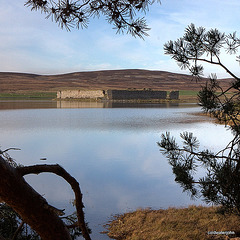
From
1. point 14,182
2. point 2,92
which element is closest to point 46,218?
point 14,182

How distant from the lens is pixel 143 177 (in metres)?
7.88

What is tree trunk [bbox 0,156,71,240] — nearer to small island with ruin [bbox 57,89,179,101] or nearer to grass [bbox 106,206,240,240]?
grass [bbox 106,206,240,240]

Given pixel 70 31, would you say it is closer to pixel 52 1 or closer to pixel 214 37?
pixel 52 1

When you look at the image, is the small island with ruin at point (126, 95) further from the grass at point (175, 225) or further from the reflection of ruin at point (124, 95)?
the grass at point (175, 225)

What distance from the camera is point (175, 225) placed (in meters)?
4.46

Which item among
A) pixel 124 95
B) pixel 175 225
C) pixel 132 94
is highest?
pixel 132 94

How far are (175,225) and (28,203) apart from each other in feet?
12.2

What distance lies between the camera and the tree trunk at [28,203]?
1.13m

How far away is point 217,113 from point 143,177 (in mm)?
5491

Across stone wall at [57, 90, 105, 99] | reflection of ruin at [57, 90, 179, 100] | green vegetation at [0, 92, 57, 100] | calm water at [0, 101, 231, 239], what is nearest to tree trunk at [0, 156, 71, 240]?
calm water at [0, 101, 231, 239]

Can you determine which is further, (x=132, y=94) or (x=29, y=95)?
(x=29, y=95)

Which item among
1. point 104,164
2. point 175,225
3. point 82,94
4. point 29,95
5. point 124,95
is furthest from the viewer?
point 29,95

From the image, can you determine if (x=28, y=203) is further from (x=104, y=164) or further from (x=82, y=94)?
(x=82, y=94)

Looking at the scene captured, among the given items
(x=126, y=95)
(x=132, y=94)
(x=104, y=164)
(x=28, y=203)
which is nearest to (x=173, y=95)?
(x=132, y=94)
